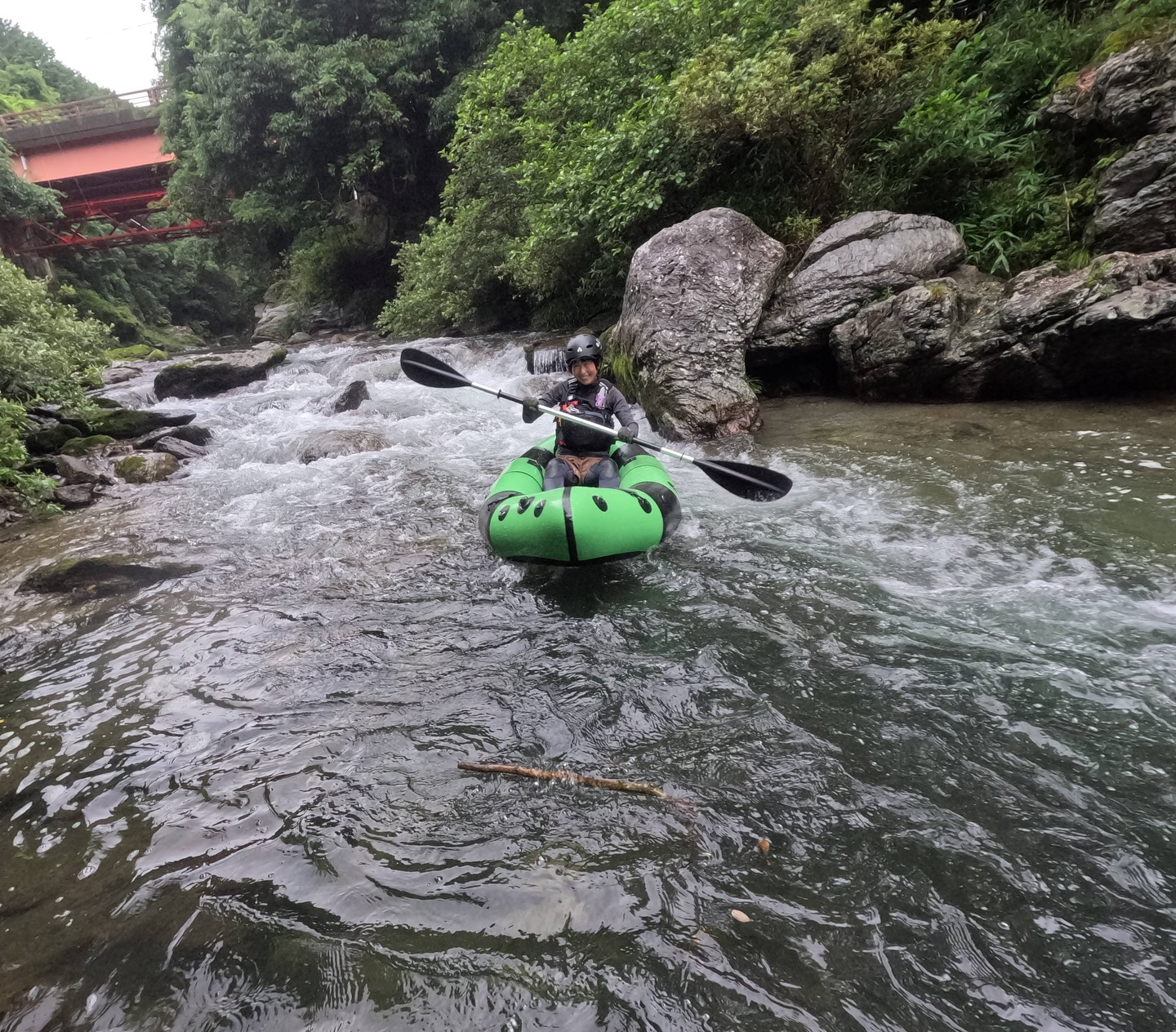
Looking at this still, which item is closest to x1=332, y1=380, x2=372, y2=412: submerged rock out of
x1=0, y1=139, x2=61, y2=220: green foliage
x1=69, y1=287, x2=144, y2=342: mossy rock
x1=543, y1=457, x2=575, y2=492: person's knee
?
x1=543, y1=457, x2=575, y2=492: person's knee

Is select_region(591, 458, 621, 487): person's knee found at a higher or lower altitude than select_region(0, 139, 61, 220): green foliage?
lower

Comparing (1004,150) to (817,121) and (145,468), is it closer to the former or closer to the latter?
(817,121)

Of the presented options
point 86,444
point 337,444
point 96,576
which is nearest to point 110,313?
point 86,444

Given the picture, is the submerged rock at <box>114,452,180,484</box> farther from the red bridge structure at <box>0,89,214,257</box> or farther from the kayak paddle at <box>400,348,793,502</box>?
the red bridge structure at <box>0,89,214,257</box>

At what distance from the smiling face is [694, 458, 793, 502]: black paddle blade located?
1.11 metres

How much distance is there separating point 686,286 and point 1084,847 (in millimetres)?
5831

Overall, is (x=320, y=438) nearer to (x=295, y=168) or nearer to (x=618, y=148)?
(x=618, y=148)

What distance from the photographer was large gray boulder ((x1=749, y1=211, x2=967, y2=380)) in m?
6.08

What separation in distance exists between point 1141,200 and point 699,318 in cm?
368

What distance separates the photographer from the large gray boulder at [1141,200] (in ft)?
16.1

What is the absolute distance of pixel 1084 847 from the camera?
171 cm

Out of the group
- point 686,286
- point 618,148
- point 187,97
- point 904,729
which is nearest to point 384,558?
point 904,729

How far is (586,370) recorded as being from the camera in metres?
4.55

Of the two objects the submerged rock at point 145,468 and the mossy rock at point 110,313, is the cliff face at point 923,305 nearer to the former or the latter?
the submerged rock at point 145,468
